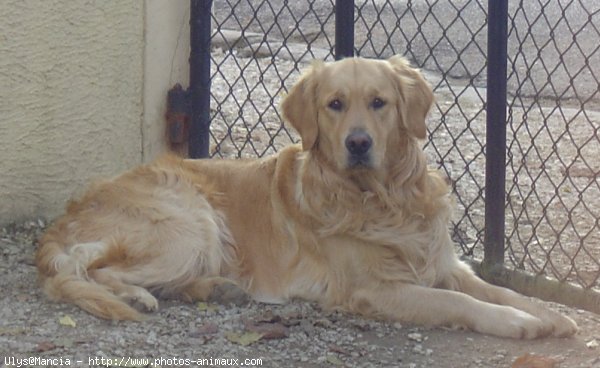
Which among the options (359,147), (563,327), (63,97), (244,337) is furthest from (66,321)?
→ (563,327)

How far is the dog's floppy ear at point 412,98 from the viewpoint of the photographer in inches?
183

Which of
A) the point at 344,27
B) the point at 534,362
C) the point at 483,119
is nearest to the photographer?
the point at 534,362

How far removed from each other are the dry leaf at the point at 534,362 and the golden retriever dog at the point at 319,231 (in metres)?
0.29

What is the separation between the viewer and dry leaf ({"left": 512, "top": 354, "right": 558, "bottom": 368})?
397cm

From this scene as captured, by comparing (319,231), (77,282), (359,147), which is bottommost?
(77,282)

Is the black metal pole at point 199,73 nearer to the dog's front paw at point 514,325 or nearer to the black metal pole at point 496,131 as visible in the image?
the black metal pole at point 496,131

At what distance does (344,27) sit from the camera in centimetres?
535

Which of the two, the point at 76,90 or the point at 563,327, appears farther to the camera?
the point at 76,90

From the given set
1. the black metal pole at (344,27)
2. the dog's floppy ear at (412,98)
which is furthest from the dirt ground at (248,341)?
the black metal pole at (344,27)

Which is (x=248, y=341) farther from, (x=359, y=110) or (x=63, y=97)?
(x=63, y=97)

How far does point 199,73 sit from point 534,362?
2.64 m

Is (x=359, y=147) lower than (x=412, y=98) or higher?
→ lower

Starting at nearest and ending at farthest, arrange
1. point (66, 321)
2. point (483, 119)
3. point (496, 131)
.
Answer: point (66, 321) → point (496, 131) → point (483, 119)

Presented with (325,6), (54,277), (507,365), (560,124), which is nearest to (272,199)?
(54,277)
